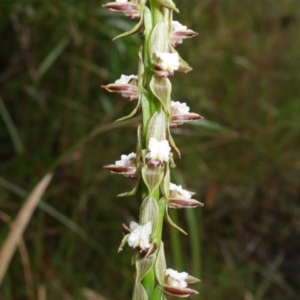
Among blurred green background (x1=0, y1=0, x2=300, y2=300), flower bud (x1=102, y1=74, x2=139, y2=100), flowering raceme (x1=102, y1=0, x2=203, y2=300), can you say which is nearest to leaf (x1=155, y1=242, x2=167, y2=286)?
flowering raceme (x1=102, y1=0, x2=203, y2=300)

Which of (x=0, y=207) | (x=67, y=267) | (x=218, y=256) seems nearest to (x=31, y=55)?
(x=0, y=207)

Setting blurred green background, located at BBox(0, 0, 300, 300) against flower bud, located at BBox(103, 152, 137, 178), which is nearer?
flower bud, located at BBox(103, 152, 137, 178)

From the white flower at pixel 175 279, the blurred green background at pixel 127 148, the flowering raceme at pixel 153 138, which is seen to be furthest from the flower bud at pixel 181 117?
the blurred green background at pixel 127 148

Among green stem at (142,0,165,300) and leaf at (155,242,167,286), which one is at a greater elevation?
green stem at (142,0,165,300)

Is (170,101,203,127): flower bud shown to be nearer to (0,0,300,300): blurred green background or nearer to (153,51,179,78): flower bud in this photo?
(153,51,179,78): flower bud

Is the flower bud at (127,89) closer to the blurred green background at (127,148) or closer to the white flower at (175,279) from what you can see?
the white flower at (175,279)

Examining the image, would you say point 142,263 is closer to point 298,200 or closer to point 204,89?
point 204,89

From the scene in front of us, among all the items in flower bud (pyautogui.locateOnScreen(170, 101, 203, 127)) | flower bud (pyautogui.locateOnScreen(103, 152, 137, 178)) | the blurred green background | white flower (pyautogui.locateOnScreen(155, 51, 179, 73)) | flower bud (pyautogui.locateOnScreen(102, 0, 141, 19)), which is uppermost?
the blurred green background
